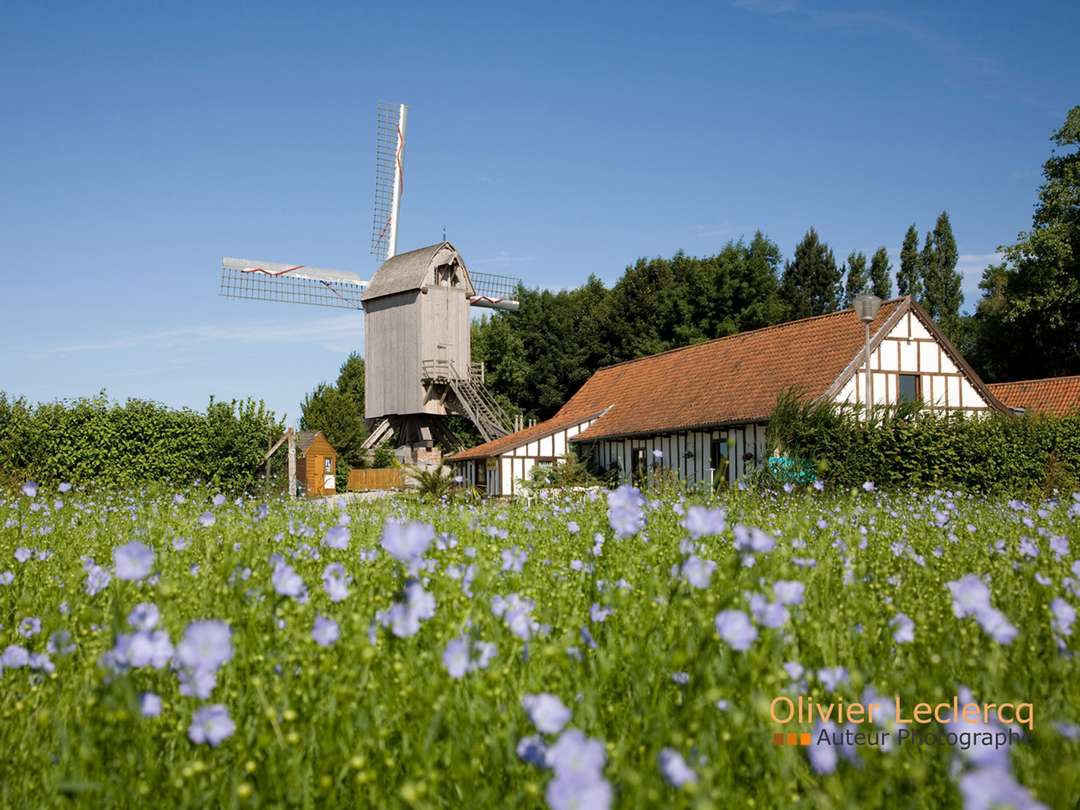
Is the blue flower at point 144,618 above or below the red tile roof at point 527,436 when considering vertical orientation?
below

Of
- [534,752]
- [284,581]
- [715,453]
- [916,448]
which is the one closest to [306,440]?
[715,453]

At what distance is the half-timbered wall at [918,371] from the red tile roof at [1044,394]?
6.41 m

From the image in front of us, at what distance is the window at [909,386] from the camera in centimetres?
2542

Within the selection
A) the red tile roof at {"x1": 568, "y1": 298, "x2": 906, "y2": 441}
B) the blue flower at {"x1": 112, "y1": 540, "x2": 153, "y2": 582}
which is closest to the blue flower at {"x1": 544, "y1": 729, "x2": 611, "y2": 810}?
the blue flower at {"x1": 112, "y1": 540, "x2": 153, "y2": 582}

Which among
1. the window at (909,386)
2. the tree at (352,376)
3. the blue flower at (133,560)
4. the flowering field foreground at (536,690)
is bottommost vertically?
the flowering field foreground at (536,690)

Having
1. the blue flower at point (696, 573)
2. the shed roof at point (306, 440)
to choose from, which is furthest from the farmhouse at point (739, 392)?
the blue flower at point (696, 573)

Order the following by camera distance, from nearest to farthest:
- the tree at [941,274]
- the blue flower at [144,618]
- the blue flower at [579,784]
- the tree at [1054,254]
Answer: the blue flower at [579,784]
the blue flower at [144,618]
the tree at [1054,254]
the tree at [941,274]

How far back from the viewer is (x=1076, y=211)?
3653 centimetres

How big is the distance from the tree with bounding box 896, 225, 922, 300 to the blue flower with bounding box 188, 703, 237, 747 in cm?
5837

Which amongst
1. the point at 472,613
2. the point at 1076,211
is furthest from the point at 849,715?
the point at 1076,211

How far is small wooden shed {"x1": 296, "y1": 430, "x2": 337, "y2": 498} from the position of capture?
45125mm

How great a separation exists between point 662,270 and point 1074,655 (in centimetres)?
4900

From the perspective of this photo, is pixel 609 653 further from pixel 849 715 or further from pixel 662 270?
pixel 662 270

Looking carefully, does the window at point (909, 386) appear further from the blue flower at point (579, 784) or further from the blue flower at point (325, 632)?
the blue flower at point (579, 784)
